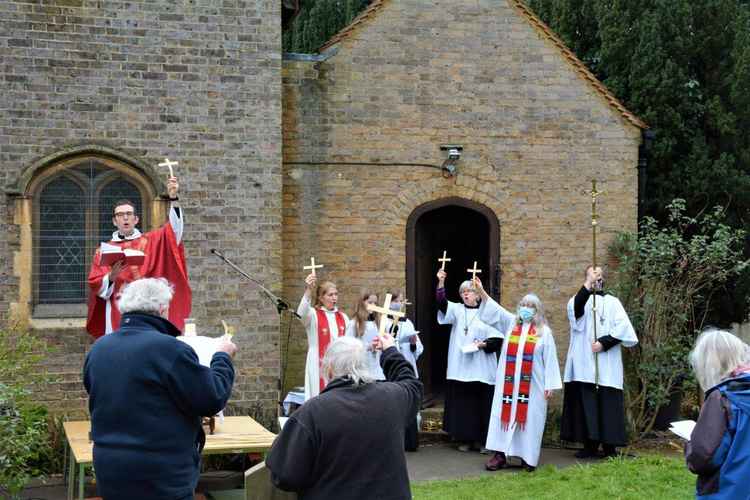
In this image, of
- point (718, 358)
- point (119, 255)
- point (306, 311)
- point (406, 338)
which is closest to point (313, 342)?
point (306, 311)

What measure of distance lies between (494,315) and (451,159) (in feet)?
8.61

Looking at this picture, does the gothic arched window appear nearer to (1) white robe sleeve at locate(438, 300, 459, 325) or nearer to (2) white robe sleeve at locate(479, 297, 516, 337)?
(1) white robe sleeve at locate(438, 300, 459, 325)

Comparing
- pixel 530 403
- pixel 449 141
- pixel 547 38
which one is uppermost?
pixel 547 38

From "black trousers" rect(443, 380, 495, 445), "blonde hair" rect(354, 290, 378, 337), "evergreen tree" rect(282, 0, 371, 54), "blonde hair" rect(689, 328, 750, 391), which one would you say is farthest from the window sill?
"evergreen tree" rect(282, 0, 371, 54)

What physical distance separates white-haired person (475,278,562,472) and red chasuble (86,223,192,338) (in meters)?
3.88

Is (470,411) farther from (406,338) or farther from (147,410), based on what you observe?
(147,410)

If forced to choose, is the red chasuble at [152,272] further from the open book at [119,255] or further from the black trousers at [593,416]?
the black trousers at [593,416]

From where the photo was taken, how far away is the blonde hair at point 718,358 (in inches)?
181

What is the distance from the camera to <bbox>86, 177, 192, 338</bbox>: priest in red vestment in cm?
775

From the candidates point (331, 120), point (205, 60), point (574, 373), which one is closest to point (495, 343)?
point (574, 373)

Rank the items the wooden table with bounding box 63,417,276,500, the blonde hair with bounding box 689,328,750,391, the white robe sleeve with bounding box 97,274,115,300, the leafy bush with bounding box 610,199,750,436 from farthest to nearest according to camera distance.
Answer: the leafy bush with bounding box 610,199,750,436
the white robe sleeve with bounding box 97,274,115,300
the wooden table with bounding box 63,417,276,500
the blonde hair with bounding box 689,328,750,391

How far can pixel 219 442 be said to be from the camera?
7.92 m

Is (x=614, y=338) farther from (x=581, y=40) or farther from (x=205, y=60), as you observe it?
(x=581, y=40)

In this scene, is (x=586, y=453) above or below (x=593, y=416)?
below
